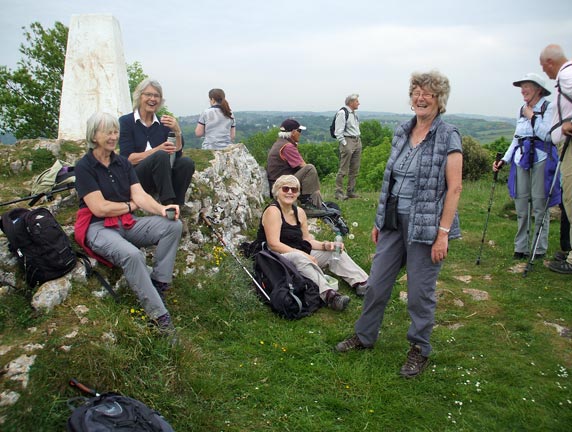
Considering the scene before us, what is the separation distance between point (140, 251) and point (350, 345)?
2.31 metres

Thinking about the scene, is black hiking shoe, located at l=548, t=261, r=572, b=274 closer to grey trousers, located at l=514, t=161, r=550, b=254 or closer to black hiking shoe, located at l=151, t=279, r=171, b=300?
grey trousers, located at l=514, t=161, r=550, b=254

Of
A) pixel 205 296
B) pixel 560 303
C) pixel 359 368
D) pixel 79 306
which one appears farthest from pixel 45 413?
pixel 560 303

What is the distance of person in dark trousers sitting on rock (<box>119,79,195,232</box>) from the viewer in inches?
211

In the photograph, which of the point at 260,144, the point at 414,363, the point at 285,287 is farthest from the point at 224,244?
the point at 260,144

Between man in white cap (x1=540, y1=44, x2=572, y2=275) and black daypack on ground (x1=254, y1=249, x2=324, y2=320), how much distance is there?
3.37 meters

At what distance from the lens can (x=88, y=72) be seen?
8523 millimetres

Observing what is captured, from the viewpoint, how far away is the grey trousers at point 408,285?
386 cm

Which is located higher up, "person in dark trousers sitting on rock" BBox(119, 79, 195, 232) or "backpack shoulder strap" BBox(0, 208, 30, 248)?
"person in dark trousers sitting on rock" BBox(119, 79, 195, 232)

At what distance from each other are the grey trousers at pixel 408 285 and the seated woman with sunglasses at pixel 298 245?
1.03 metres

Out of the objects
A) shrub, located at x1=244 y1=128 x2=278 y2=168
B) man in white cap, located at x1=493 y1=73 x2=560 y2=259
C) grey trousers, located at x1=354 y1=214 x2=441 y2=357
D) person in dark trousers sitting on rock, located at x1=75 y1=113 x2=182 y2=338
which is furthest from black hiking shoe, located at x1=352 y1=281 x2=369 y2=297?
shrub, located at x1=244 y1=128 x2=278 y2=168

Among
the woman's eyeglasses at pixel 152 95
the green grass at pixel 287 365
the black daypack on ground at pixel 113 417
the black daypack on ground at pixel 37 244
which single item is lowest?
the green grass at pixel 287 365

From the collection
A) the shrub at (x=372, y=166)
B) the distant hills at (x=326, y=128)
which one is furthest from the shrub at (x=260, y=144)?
the shrub at (x=372, y=166)

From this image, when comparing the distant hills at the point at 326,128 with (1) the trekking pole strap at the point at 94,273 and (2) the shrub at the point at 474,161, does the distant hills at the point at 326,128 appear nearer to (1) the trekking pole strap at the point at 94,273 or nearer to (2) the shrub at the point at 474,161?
(2) the shrub at the point at 474,161

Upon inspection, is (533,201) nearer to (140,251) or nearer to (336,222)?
(336,222)
